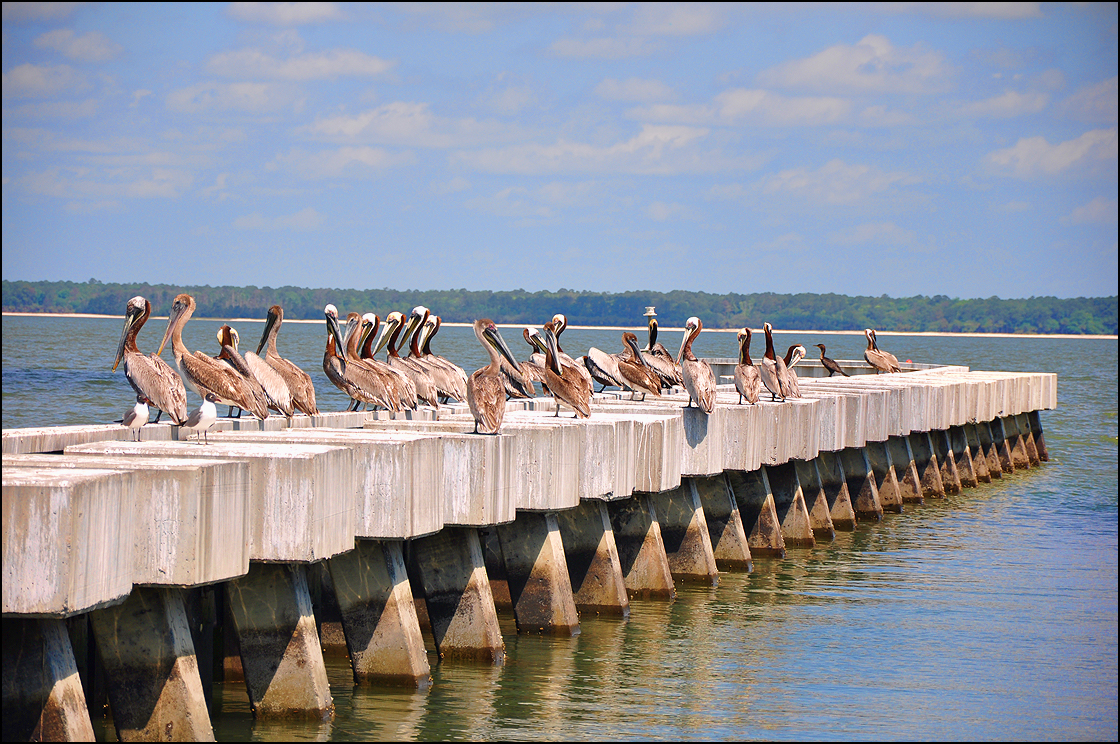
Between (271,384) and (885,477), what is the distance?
52.7 ft

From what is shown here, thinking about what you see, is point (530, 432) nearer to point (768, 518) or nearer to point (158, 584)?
point (158, 584)

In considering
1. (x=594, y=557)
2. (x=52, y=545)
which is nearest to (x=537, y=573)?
(x=594, y=557)

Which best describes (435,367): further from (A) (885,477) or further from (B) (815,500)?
(A) (885,477)

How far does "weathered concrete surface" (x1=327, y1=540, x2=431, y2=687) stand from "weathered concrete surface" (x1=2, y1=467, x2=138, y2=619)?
3.41 meters

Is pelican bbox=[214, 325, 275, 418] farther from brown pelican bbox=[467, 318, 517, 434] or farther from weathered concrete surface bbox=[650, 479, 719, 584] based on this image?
weathered concrete surface bbox=[650, 479, 719, 584]

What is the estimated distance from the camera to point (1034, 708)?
527 inches

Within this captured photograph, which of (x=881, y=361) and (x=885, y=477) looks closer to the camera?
(x=885, y=477)

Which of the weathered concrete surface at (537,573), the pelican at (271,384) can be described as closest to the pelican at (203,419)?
the pelican at (271,384)

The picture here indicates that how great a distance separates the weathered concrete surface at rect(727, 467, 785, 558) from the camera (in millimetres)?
20859

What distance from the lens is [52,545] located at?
26.7 ft

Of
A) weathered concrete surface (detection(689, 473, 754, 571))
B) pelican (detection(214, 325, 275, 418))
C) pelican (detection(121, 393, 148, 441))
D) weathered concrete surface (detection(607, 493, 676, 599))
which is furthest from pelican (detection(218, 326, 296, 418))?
weathered concrete surface (detection(689, 473, 754, 571))

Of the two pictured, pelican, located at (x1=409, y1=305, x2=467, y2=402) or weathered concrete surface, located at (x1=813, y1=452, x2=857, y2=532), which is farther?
weathered concrete surface, located at (x1=813, y1=452, x2=857, y2=532)

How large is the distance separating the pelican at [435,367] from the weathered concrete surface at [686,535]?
11.9 ft

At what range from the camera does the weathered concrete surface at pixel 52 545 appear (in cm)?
812
